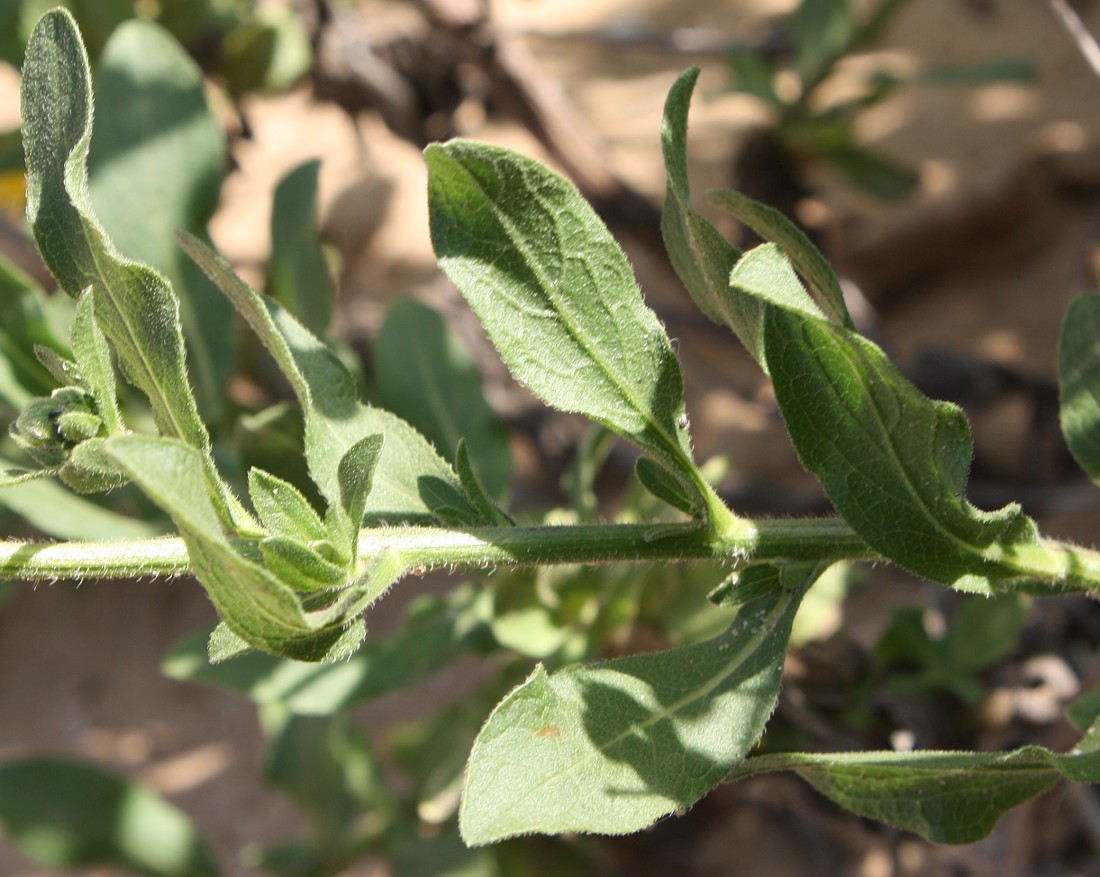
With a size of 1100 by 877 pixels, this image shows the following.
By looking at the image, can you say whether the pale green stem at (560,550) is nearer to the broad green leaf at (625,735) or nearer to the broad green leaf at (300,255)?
the broad green leaf at (625,735)

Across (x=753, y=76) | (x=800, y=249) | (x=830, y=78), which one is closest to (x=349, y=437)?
(x=800, y=249)

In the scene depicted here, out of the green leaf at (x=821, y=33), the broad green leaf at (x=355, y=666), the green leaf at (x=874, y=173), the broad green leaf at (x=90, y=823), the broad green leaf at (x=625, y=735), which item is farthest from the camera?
the green leaf at (x=874, y=173)

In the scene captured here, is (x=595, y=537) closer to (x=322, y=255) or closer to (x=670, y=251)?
(x=670, y=251)

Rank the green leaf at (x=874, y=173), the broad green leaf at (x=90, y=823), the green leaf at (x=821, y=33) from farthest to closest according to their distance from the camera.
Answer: the green leaf at (x=874, y=173), the green leaf at (x=821, y=33), the broad green leaf at (x=90, y=823)

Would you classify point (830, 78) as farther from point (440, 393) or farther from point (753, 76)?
point (440, 393)

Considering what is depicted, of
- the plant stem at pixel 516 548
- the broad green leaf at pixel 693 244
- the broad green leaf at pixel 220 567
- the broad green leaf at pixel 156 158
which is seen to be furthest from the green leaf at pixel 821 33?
the broad green leaf at pixel 220 567
